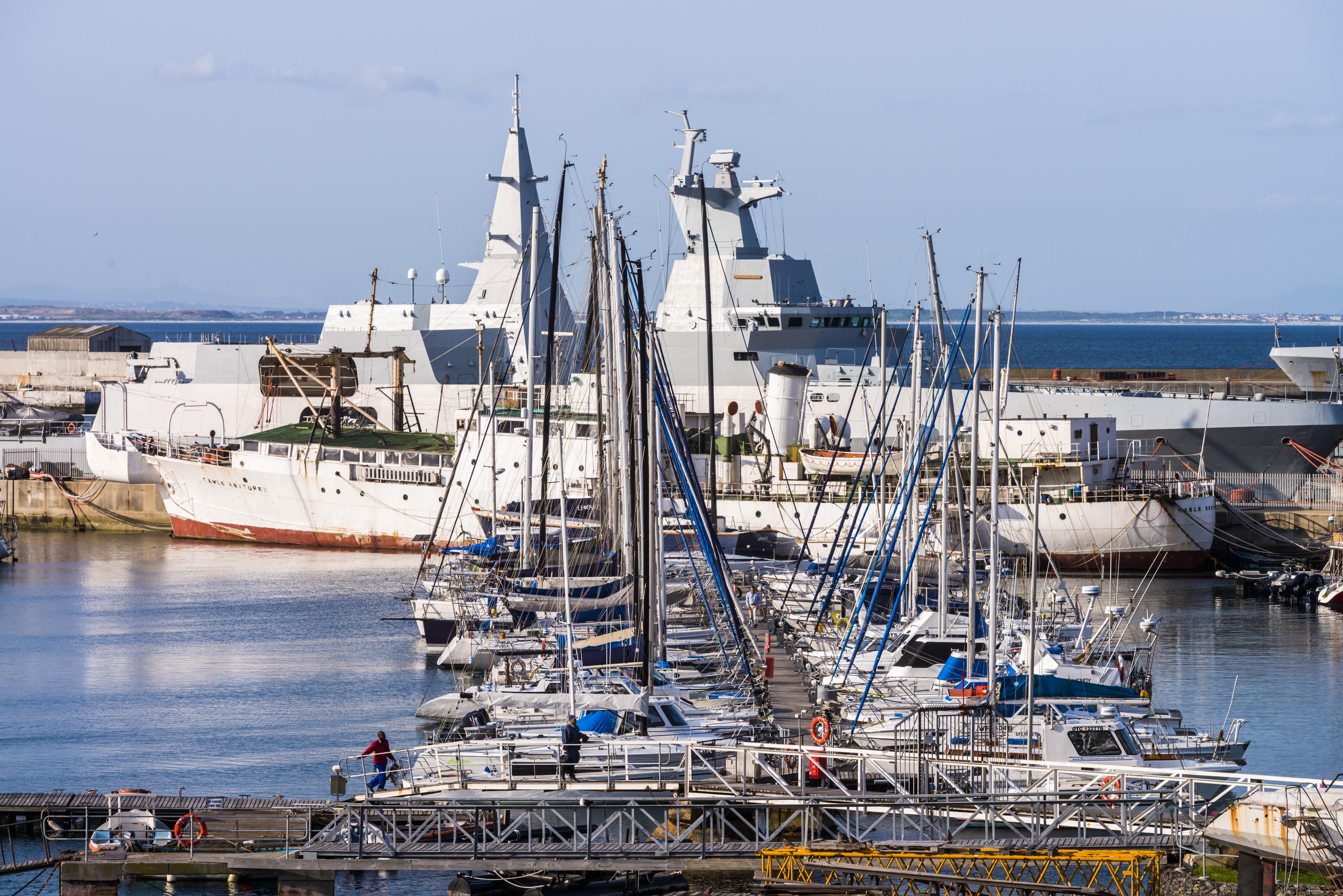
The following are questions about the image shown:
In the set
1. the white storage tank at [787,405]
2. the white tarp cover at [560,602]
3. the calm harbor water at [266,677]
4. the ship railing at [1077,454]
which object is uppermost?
the white storage tank at [787,405]

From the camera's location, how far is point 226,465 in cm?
4591

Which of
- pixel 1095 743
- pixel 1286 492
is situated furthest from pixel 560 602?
pixel 1286 492

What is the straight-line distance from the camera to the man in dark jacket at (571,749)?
53.7 ft

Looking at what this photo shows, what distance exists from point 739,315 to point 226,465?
15.9m

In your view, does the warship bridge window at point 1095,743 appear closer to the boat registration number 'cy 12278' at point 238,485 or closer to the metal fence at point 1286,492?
the metal fence at point 1286,492

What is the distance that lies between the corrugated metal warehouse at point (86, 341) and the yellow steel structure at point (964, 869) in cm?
6467

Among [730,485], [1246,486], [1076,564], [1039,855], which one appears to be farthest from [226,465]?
[1039,855]

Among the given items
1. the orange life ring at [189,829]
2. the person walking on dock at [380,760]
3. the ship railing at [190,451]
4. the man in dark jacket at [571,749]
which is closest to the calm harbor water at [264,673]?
the person walking on dock at [380,760]

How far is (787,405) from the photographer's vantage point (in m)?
43.8

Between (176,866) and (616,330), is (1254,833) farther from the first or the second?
(616,330)

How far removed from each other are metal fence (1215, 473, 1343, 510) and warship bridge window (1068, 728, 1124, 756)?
24708 millimetres

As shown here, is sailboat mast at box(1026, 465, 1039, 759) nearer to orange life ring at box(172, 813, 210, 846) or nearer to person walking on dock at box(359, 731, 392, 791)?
person walking on dock at box(359, 731, 392, 791)

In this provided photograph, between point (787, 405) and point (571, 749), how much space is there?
91.2 feet

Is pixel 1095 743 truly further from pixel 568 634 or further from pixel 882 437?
pixel 882 437
